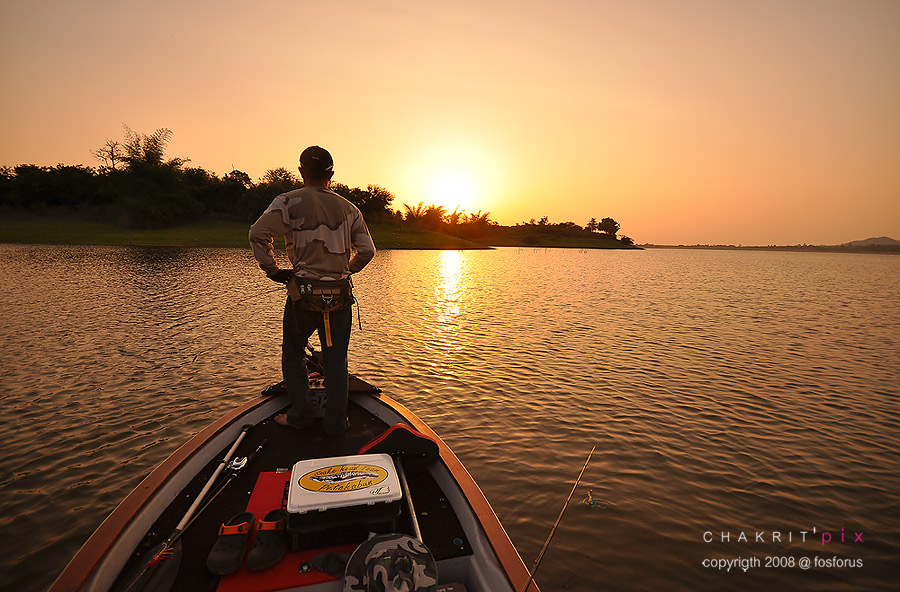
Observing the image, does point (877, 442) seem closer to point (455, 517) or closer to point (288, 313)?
point (455, 517)

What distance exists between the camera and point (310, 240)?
4.34 metres

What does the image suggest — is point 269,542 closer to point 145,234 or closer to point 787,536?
point 787,536

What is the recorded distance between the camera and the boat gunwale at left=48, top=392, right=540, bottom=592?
2312 mm

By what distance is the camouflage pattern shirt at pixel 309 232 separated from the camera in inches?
167

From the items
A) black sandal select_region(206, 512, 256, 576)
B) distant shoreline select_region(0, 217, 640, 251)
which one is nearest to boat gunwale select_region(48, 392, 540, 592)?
black sandal select_region(206, 512, 256, 576)

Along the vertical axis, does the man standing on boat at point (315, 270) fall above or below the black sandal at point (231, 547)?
above

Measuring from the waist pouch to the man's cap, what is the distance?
1159 mm

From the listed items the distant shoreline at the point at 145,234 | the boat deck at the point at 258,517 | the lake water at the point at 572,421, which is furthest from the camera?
the distant shoreline at the point at 145,234

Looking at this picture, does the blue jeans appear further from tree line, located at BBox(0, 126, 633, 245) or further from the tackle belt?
tree line, located at BBox(0, 126, 633, 245)

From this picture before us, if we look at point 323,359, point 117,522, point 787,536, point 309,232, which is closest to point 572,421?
point 787,536

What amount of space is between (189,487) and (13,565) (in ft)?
7.80

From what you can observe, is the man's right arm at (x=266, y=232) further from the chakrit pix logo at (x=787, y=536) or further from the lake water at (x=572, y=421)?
the chakrit pix logo at (x=787, y=536)

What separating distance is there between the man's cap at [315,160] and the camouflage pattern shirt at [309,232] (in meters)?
0.20

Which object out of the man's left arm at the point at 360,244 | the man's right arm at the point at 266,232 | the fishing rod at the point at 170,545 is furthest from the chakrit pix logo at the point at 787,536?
the man's right arm at the point at 266,232
